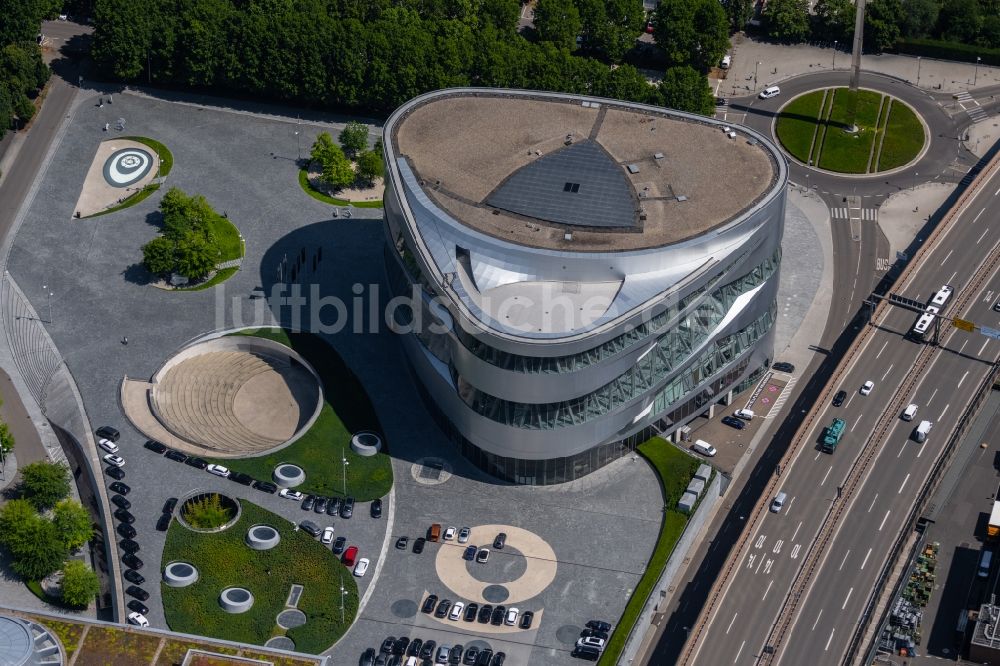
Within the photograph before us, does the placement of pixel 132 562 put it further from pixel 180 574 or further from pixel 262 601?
pixel 262 601

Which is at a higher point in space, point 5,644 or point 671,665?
point 5,644

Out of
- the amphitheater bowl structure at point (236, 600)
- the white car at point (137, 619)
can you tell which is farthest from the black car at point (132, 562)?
the amphitheater bowl structure at point (236, 600)

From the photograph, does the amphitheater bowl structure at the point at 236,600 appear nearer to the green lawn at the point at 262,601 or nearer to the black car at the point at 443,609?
the green lawn at the point at 262,601

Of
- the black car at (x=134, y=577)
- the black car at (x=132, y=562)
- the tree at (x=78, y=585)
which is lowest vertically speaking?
the tree at (x=78, y=585)

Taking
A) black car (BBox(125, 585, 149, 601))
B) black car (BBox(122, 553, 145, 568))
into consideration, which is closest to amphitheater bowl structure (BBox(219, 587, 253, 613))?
black car (BBox(125, 585, 149, 601))

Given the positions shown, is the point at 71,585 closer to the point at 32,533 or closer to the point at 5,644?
the point at 32,533

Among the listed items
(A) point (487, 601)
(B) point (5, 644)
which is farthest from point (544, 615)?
(B) point (5, 644)

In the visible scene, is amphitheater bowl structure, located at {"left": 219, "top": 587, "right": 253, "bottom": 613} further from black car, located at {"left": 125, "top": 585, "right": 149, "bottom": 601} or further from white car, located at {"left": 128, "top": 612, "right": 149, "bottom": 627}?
black car, located at {"left": 125, "top": 585, "right": 149, "bottom": 601}

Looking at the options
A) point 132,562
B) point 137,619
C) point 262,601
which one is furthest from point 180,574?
point 262,601

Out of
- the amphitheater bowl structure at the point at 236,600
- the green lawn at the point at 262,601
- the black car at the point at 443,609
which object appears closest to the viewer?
the green lawn at the point at 262,601
